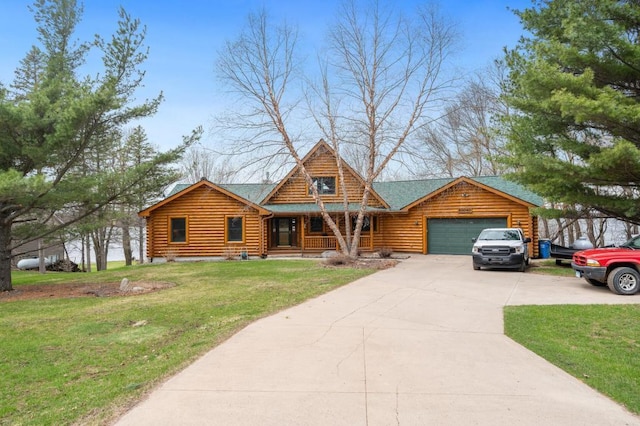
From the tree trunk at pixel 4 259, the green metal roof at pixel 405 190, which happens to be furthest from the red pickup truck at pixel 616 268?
the tree trunk at pixel 4 259

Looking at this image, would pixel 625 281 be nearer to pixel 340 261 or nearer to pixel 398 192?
pixel 340 261

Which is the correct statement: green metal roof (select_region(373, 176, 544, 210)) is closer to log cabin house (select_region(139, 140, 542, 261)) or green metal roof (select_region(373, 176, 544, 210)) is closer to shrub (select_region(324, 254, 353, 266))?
log cabin house (select_region(139, 140, 542, 261))

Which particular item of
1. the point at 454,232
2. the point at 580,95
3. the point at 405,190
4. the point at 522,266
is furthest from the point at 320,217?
the point at 580,95

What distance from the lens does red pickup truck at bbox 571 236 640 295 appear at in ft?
32.6

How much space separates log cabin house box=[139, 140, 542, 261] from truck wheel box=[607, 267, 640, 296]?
10.5m

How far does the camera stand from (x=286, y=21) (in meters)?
18.9

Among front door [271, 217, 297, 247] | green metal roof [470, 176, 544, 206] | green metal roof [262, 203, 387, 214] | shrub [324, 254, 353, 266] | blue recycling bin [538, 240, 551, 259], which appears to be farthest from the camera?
front door [271, 217, 297, 247]

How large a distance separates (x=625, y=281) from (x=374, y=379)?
9054 mm

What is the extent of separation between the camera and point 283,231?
24.6 meters

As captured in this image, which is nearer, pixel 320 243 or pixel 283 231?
pixel 320 243

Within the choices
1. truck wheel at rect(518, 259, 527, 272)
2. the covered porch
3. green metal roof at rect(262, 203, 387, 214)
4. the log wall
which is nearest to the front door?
the covered porch

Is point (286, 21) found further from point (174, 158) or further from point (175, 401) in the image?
point (175, 401)

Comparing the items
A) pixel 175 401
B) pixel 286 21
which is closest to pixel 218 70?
pixel 286 21

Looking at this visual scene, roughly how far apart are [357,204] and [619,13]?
14679 millimetres
